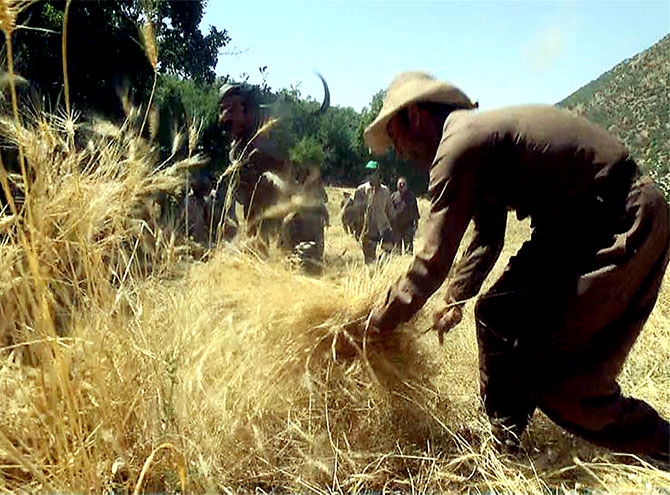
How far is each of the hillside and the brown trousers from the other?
21360 mm

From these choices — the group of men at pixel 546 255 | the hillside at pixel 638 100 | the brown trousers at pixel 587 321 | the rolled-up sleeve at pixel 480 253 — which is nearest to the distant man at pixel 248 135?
the rolled-up sleeve at pixel 480 253

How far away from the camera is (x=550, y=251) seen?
2762 millimetres

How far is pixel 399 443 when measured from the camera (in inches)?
111

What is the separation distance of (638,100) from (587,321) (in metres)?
39.8

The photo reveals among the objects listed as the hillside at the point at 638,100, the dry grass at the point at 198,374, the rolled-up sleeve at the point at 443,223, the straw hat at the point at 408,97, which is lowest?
the hillside at the point at 638,100

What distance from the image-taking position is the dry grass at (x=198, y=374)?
→ 2.24m

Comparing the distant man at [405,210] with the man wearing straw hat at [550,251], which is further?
the distant man at [405,210]

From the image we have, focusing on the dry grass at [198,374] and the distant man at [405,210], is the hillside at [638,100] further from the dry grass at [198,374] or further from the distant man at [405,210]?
the dry grass at [198,374]

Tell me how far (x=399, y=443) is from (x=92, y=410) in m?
1.12

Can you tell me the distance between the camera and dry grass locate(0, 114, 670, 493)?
2.24 meters

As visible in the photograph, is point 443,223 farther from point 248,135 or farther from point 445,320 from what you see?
point 248,135

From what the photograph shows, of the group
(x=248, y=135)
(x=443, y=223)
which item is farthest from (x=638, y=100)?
(x=443, y=223)

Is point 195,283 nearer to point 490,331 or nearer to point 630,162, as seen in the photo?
point 490,331

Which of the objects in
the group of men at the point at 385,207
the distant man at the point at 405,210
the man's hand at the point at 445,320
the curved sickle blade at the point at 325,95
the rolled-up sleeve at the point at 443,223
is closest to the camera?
the rolled-up sleeve at the point at 443,223
